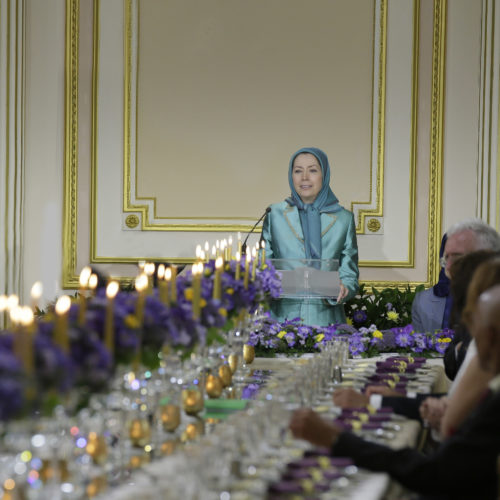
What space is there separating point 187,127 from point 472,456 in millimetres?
6463

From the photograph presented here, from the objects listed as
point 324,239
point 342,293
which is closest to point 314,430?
point 342,293

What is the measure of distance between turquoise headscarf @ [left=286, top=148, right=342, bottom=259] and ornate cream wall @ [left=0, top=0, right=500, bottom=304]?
6.49 feet

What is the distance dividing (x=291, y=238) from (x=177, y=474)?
4.26 meters

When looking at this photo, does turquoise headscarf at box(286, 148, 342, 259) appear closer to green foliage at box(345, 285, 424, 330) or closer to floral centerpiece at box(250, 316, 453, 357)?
green foliage at box(345, 285, 424, 330)

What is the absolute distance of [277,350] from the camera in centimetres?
449

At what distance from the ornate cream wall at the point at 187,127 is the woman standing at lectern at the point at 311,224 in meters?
2.00

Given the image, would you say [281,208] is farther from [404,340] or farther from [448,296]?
[404,340]

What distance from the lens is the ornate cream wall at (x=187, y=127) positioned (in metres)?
7.84

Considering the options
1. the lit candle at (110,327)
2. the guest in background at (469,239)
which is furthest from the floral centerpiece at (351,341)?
the lit candle at (110,327)

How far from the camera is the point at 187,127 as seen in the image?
8117 mm

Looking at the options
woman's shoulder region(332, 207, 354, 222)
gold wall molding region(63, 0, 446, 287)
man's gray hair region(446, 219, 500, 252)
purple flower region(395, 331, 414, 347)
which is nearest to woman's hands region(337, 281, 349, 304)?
woman's shoulder region(332, 207, 354, 222)

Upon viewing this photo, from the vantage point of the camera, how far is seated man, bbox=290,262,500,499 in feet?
6.38

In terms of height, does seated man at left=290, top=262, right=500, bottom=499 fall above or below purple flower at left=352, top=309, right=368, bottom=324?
above

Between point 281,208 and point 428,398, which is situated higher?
point 281,208
